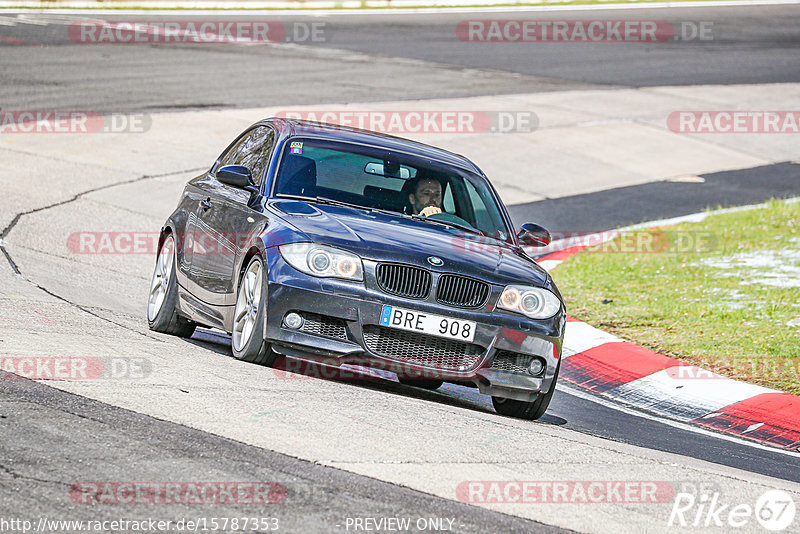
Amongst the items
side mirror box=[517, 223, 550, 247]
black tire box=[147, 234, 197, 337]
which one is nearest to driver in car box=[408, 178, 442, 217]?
side mirror box=[517, 223, 550, 247]

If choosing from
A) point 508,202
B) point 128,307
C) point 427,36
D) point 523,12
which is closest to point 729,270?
point 508,202

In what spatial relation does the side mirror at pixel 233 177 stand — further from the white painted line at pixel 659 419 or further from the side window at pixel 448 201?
the white painted line at pixel 659 419

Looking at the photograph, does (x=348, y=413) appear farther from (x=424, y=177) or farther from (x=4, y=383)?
(x=424, y=177)

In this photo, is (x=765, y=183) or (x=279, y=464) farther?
(x=765, y=183)

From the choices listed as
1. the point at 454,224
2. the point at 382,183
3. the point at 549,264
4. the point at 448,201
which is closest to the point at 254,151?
the point at 382,183

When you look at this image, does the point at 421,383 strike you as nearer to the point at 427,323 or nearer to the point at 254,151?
the point at 427,323

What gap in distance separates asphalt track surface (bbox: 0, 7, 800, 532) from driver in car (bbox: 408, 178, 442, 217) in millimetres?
1227

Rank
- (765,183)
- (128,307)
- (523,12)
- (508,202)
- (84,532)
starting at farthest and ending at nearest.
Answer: (523,12), (765,183), (508,202), (128,307), (84,532)

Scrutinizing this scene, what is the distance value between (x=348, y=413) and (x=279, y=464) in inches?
44.0

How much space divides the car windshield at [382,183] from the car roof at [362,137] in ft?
0.34

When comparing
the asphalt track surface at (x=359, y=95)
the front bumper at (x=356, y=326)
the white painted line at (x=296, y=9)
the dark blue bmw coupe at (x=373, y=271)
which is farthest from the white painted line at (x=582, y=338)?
the white painted line at (x=296, y=9)

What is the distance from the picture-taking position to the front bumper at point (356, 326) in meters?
7.30

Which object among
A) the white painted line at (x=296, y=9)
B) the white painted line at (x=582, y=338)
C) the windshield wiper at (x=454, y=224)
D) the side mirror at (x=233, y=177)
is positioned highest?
the white painted line at (x=296, y=9)

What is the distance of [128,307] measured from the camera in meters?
10.5
